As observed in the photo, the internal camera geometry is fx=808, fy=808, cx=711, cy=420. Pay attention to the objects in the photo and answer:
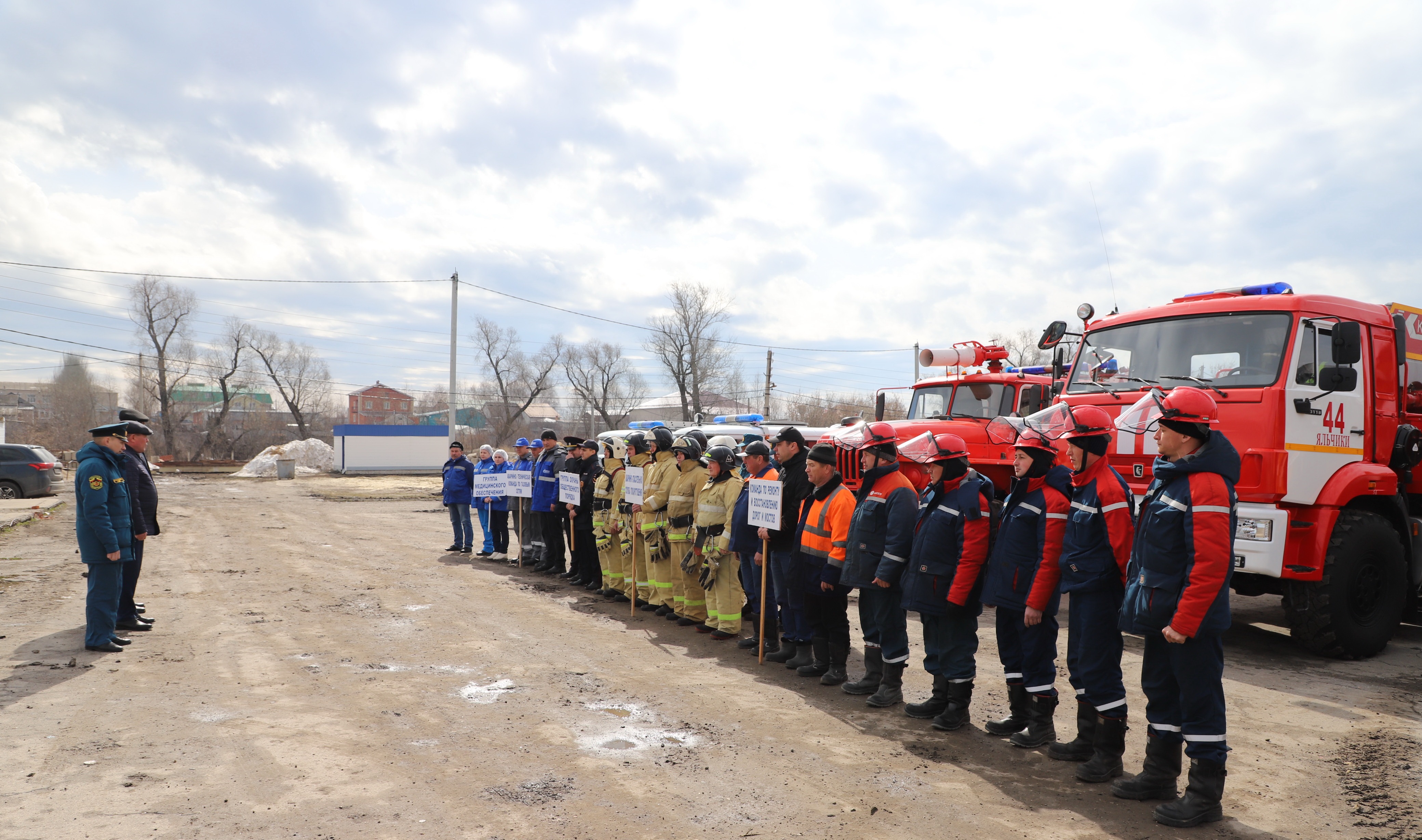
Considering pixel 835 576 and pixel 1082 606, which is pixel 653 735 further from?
pixel 1082 606

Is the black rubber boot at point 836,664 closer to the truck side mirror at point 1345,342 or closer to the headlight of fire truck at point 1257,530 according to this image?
the headlight of fire truck at point 1257,530

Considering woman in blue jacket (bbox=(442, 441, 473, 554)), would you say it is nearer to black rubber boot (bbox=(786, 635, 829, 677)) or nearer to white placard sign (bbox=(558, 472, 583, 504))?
white placard sign (bbox=(558, 472, 583, 504))

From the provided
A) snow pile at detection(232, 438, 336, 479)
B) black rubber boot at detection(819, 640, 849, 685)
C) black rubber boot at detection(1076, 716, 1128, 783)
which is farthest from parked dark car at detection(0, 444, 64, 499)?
black rubber boot at detection(1076, 716, 1128, 783)

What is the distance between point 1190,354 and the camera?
7844 millimetres

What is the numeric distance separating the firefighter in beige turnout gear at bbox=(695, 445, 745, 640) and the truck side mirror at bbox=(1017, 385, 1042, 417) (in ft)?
13.0

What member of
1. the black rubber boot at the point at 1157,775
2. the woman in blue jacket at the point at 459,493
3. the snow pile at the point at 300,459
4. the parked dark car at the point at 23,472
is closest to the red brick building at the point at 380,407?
the snow pile at the point at 300,459

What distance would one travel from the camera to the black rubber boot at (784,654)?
24.5 ft

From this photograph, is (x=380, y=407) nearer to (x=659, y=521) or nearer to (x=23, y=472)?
(x=23, y=472)

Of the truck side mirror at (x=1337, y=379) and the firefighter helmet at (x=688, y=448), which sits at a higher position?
the truck side mirror at (x=1337, y=379)

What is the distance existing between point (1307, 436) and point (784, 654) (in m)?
5.10

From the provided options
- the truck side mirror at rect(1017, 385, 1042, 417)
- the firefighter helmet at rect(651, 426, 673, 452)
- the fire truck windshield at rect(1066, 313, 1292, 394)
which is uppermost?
the fire truck windshield at rect(1066, 313, 1292, 394)

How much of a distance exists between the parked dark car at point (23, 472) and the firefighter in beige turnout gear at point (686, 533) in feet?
86.7

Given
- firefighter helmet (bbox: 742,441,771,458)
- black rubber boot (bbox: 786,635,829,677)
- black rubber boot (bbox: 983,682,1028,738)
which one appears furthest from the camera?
firefighter helmet (bbox: 742,441,771,458)

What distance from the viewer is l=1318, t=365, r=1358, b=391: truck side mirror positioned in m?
7.13
